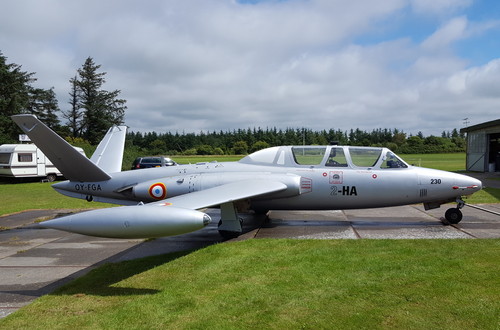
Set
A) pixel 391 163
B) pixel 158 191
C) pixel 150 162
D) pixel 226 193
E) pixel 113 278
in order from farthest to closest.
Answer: pixel 150 162 < pixel 391 163 < pixel 158 191 < pixel 226 193 < pixel 113 278

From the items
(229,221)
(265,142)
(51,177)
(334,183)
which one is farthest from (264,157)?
(265,142)

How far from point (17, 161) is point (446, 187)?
30.3 metres

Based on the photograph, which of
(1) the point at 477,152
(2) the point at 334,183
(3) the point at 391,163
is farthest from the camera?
(1) the point at 477,152

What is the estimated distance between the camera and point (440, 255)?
679cm

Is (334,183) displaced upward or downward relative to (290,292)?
upward

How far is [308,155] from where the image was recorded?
10391 mm

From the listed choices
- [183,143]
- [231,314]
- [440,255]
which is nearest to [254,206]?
[440,255]

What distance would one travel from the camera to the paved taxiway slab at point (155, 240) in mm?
6484

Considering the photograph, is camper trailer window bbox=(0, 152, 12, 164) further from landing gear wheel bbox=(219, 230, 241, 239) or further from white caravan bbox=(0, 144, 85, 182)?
landing gear wheel bbox=(219, 230, 241, 239)

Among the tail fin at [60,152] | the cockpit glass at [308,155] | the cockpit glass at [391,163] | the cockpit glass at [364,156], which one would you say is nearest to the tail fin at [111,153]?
the tail fin at [60,152]

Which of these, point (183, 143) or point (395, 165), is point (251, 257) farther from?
point (183, 143)

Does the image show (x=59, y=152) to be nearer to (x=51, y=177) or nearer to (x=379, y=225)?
(x=379, y=225)

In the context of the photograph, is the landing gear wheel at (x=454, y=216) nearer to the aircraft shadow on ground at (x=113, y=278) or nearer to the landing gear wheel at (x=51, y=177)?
the aircraft shadow on ground at (x=113, y=278)

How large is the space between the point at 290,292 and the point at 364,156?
609 cm
